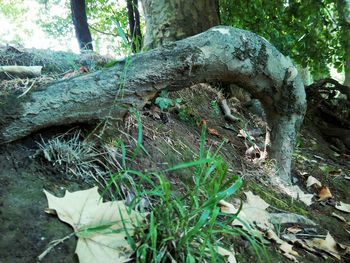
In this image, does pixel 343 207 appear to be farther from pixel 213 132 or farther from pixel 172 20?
pixel 172 20

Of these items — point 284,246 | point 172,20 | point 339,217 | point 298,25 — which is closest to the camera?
point 284,246

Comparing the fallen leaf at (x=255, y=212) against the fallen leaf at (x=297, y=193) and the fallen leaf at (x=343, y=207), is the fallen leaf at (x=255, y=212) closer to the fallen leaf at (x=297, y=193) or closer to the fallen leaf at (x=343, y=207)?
the fallen leaf at (x=297, y=193)

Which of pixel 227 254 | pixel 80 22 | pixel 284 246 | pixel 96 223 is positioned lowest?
pixel 284 246

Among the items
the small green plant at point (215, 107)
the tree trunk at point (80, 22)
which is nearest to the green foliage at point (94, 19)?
the tree trunk at point (80, 22)

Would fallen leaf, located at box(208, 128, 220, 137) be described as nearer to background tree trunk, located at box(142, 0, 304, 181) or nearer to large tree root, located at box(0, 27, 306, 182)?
large tree root, located at box(0, 27, 306, 182)

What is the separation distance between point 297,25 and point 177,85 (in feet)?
10.0

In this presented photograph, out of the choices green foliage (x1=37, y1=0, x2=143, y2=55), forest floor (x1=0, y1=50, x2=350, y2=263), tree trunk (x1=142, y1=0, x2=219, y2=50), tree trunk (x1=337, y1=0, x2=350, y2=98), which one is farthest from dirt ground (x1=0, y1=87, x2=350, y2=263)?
green foliage (x1=37, y1=0, x2=143, y2=55)

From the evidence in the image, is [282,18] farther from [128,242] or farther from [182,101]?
[128,242]

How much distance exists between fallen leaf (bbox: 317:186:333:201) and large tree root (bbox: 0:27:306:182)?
0.25 metres

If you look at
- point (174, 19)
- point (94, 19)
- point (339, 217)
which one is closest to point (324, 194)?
point (339, 217)

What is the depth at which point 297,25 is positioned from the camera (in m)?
4.44

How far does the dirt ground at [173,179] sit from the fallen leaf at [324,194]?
5 cm

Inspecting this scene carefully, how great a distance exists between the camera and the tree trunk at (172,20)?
114 inches

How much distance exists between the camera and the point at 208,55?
1.99 metres
